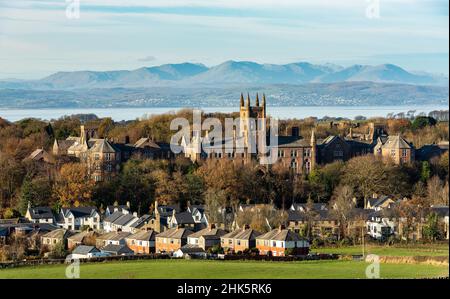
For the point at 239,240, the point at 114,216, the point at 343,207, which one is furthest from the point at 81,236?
the point at 343,207

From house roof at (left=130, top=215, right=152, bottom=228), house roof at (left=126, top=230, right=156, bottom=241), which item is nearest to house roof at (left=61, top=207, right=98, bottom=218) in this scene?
house roof at (left=130, top=215, right=152, bottom=228)

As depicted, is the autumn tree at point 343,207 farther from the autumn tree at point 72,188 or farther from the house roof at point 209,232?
the autumn tree at point 72,188

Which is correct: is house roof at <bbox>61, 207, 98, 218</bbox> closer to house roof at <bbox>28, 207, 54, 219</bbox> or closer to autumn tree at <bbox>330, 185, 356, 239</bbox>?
house roof at <bbox>28, 207, 54, 219</bbox>

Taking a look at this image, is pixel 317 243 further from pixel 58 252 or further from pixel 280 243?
pixel 58 252
